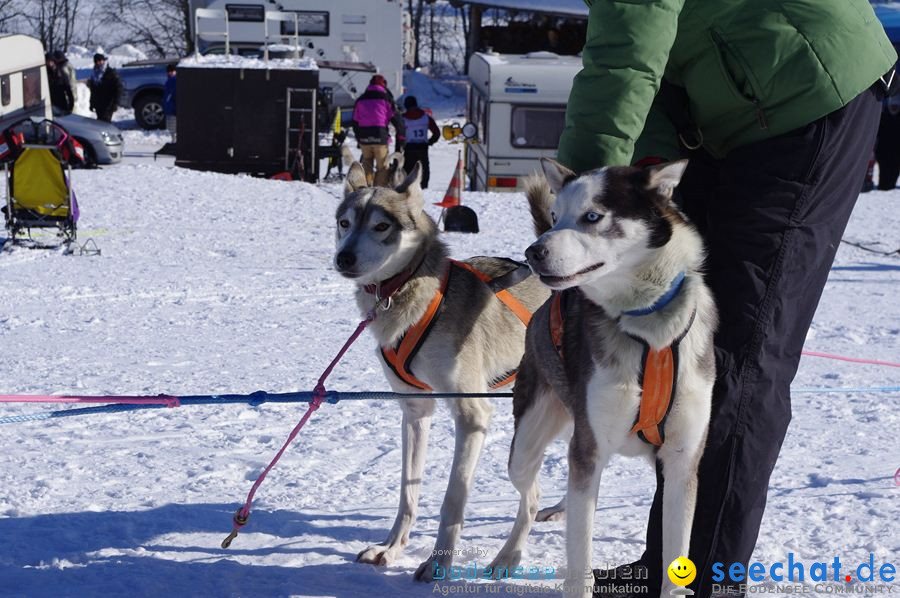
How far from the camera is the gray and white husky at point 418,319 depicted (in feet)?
9.41

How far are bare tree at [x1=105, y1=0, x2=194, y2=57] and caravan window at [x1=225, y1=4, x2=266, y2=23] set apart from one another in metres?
11.6

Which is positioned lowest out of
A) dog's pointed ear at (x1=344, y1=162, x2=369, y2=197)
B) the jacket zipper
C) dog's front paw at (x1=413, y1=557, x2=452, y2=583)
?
dog's front paw at (x1=413, y1=557, x2=452, y2=583)

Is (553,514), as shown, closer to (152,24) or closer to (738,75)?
(738,75)

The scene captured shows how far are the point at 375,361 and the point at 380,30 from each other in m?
16.0

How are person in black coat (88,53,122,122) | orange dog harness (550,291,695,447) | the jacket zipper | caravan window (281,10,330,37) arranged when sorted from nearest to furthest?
orange dog harness (550,291,695,447) → the jacket zipper → person in black coat (88,53,122,122) → caravan window (281,10,330,37)

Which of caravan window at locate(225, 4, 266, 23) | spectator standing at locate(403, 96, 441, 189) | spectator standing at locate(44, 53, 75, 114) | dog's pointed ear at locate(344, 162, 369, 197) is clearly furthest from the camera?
caravan window at locate(225, 4, 266, 23)

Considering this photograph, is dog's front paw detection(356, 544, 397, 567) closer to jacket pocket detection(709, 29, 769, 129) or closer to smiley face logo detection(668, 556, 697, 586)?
smiley face logo detection(668, 556, 697, 586)

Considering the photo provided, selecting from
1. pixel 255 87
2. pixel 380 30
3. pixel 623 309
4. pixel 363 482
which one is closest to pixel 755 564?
pixel 623 309

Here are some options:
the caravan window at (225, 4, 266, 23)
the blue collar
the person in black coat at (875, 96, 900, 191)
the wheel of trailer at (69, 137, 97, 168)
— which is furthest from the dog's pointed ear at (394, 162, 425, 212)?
the caravan window at (225, 4, 266, 23)

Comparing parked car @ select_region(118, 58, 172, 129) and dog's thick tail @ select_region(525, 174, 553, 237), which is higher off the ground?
dog's thick tail @ select_region(525, 174, 553, 237)

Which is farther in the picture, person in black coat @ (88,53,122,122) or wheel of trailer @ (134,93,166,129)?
wheel of trailer @ (134,93,166,129)

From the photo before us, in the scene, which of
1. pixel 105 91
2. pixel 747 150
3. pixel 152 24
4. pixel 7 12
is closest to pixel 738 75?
pixel 747 150

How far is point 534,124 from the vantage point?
13.3 meters

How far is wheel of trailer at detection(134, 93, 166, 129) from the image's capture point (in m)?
19.5
